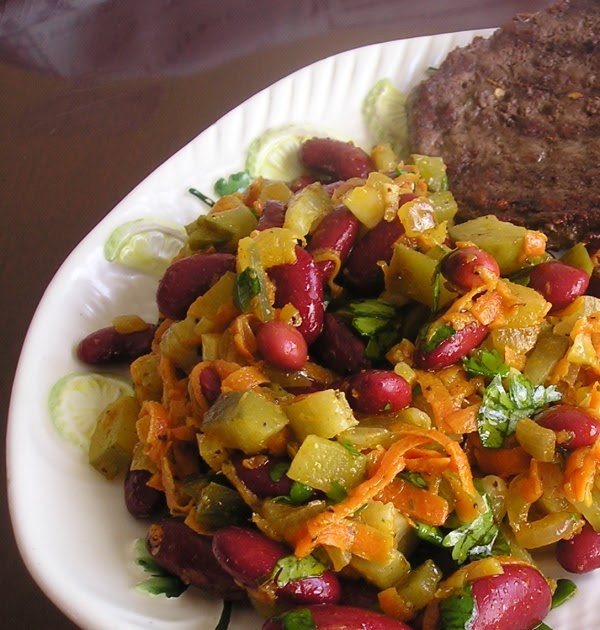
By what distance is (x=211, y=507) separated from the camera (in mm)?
1728

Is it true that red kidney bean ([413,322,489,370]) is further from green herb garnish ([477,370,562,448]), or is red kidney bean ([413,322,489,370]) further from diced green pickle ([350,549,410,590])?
diced green pickle ([350,549,410,590])

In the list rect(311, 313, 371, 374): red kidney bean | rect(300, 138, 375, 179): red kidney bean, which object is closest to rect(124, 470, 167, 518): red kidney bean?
rect(311, 313, 371, 374): red kidney bean

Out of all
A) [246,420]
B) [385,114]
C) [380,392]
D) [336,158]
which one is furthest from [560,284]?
[385,114]

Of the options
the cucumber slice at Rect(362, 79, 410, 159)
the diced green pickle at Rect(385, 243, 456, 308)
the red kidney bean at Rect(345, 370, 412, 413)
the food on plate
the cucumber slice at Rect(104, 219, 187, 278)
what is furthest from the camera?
the cucumber slice at Rect(362, 79, 410, 159)

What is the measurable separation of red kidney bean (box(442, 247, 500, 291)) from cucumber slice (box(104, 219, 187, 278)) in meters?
1.26

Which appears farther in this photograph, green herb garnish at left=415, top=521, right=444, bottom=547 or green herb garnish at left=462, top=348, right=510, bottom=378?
green herb garnish at left=462, top=348, right=510, bottom=378

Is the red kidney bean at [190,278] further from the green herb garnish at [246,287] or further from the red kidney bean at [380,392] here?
the red kidney bean at [380,392]

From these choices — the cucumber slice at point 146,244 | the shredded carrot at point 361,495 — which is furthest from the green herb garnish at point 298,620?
the cucumber slice at point 146,244

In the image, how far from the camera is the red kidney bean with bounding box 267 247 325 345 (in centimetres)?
184

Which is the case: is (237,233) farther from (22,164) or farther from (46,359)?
(22,164)

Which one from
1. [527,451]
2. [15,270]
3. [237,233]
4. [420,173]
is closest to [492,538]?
[527,451]

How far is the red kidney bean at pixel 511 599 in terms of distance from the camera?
148 centimetres

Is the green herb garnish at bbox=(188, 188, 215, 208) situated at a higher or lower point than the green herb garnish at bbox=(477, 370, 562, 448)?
higher

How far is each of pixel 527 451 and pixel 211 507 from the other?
822 mm
